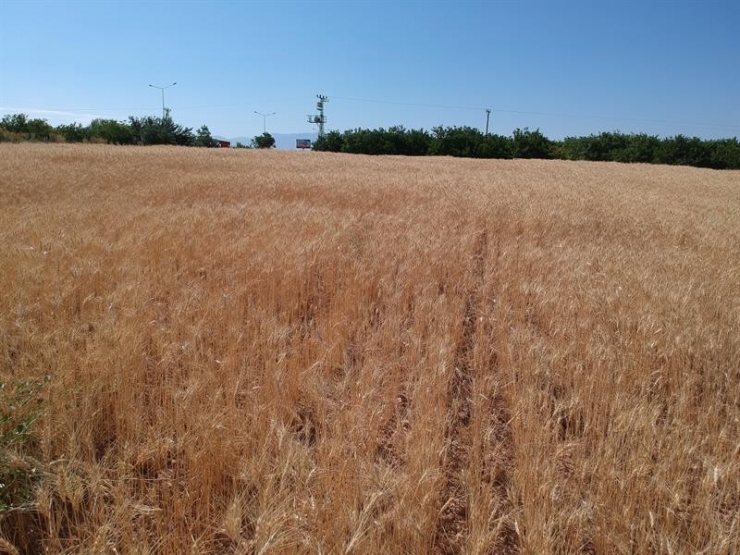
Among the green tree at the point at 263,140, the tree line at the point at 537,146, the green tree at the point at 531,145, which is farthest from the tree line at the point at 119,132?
the green tree at the point at 531,145

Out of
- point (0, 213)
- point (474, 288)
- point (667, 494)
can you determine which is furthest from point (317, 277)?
point (0, 213)

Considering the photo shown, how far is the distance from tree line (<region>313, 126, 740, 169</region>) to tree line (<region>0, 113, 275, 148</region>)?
16565 millimetres

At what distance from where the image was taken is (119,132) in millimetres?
51000

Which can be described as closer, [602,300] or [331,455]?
[331,455]

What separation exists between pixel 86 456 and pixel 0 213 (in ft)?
20.1

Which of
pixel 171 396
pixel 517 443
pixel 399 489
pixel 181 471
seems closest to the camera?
pixel 399 489

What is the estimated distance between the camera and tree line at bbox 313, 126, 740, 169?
41.5 m

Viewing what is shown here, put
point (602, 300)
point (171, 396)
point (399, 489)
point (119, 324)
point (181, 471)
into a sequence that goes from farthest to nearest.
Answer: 1. point (602, 300)
2. point (119, 324)
3. point (171, 396)
4. point (181, 471)
5. point (399, 489)

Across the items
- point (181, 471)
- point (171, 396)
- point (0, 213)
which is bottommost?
point (181, 471)

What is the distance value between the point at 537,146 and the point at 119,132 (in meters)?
52.9

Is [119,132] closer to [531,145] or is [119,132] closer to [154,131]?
[154,131]

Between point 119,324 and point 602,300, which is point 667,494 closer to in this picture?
point 602,300

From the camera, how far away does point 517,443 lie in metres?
1.97

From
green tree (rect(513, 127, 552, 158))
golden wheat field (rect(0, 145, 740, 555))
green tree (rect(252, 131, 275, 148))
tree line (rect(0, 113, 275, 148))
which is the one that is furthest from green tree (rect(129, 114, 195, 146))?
golden wheat field (rect(0, 145, 740, 555))
